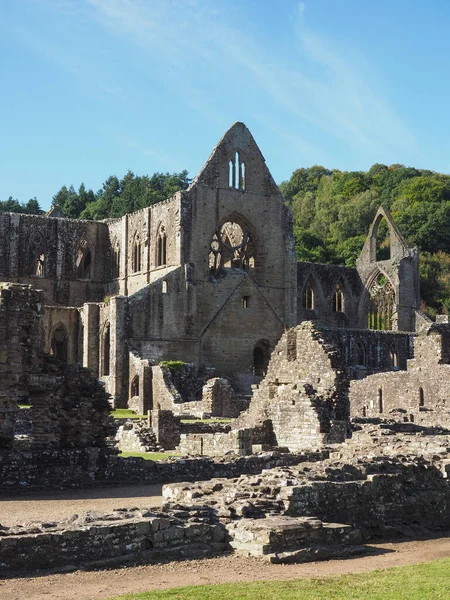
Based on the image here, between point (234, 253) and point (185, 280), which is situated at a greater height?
point (234, 253)

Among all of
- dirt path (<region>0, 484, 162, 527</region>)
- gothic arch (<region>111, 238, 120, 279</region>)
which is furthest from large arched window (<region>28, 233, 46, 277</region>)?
dirt path (<region>0, 484, 162, 527</region>)

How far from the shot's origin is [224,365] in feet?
188

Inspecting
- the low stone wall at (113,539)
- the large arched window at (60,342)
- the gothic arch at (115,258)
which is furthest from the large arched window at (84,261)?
the low stone wall at (113,539)

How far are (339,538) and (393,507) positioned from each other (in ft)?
7.92

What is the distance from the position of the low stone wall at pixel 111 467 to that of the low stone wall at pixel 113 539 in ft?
21.4

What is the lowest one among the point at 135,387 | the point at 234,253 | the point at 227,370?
the point at 135,387

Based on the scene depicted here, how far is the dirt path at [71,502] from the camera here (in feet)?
49.9

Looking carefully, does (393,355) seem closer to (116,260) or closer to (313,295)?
(313,295)

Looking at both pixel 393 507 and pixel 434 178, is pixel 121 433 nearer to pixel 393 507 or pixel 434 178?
pixel 393 507

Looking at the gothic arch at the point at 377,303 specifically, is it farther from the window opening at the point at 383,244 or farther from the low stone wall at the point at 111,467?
the low stone wall at the point at 111,467

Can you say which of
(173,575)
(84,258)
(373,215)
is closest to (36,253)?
(84,258)

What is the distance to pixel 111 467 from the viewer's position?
20297mm

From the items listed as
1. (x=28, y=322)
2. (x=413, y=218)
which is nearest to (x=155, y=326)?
(x=28, y=322)

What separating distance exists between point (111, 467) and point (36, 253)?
4532 cm
